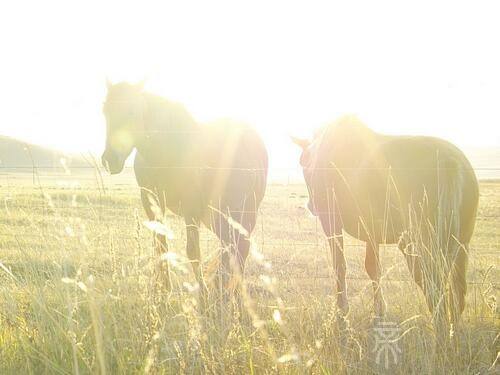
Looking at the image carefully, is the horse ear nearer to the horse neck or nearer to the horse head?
the horse neck

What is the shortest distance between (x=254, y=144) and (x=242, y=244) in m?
1.55

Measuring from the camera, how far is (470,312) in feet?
15.2

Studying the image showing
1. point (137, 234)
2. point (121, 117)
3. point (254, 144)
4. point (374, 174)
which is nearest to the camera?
point (137, 234)

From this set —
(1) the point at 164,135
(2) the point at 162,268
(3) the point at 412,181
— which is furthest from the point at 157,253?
(3) the point at 412,181

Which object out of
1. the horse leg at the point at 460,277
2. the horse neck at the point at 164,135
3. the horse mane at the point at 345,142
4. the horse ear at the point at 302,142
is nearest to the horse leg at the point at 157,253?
the horse neck at the point at 164,135

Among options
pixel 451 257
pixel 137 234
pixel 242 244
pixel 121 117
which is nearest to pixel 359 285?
pixel 242 244

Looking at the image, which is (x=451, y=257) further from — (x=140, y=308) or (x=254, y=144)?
(x=254, y=144)

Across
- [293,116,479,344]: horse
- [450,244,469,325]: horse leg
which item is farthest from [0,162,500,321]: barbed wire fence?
[293,116,479,344]: horse

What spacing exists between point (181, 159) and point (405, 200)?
8.97ft

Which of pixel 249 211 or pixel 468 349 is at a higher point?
pixel 249 211

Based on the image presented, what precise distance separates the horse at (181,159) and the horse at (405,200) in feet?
3.29

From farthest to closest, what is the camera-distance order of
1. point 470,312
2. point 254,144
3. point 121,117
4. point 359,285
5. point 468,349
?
1. point 359,285
2. point 254,144
3. point 121,117
4. point 470,312
5. point 468,349

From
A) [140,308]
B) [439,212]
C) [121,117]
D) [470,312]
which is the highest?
[121,117]

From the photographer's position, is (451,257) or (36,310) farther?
(451,257)
